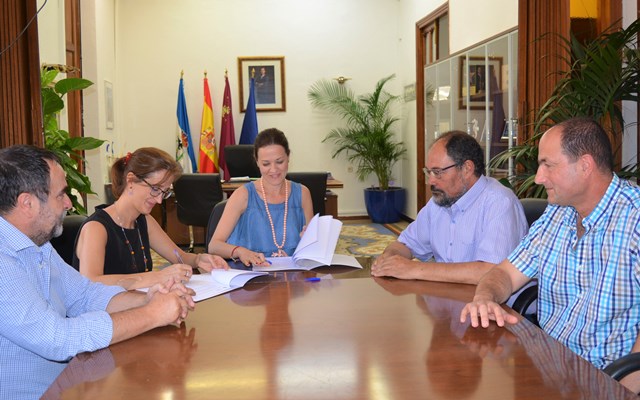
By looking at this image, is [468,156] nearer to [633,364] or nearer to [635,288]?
[635,288]

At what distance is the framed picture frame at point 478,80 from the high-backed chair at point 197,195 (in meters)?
2.72

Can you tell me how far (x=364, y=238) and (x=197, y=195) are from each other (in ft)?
8.18

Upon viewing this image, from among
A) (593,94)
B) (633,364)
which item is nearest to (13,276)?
(633,364)

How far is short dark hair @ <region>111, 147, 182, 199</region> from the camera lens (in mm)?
2631

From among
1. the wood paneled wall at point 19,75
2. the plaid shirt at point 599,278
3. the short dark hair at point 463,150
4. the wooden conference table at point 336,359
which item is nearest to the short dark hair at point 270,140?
the short dark hair at point 463,150

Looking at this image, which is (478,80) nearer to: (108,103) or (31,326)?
(108,103)

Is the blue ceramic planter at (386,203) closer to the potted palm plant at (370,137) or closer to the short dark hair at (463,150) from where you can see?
the potted palm plant at (370,137)

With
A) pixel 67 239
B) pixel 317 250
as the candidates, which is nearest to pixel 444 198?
pixel 317 250

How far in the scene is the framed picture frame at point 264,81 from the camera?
32.1ft

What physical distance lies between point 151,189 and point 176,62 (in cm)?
745

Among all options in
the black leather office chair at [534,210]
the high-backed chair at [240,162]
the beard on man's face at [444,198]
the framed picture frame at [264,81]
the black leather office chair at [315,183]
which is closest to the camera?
the beard on man's face at [444,198]

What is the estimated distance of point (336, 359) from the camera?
4.97 feet

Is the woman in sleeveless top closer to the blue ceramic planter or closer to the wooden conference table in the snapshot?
the wooden conference table

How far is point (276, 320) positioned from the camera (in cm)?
187
